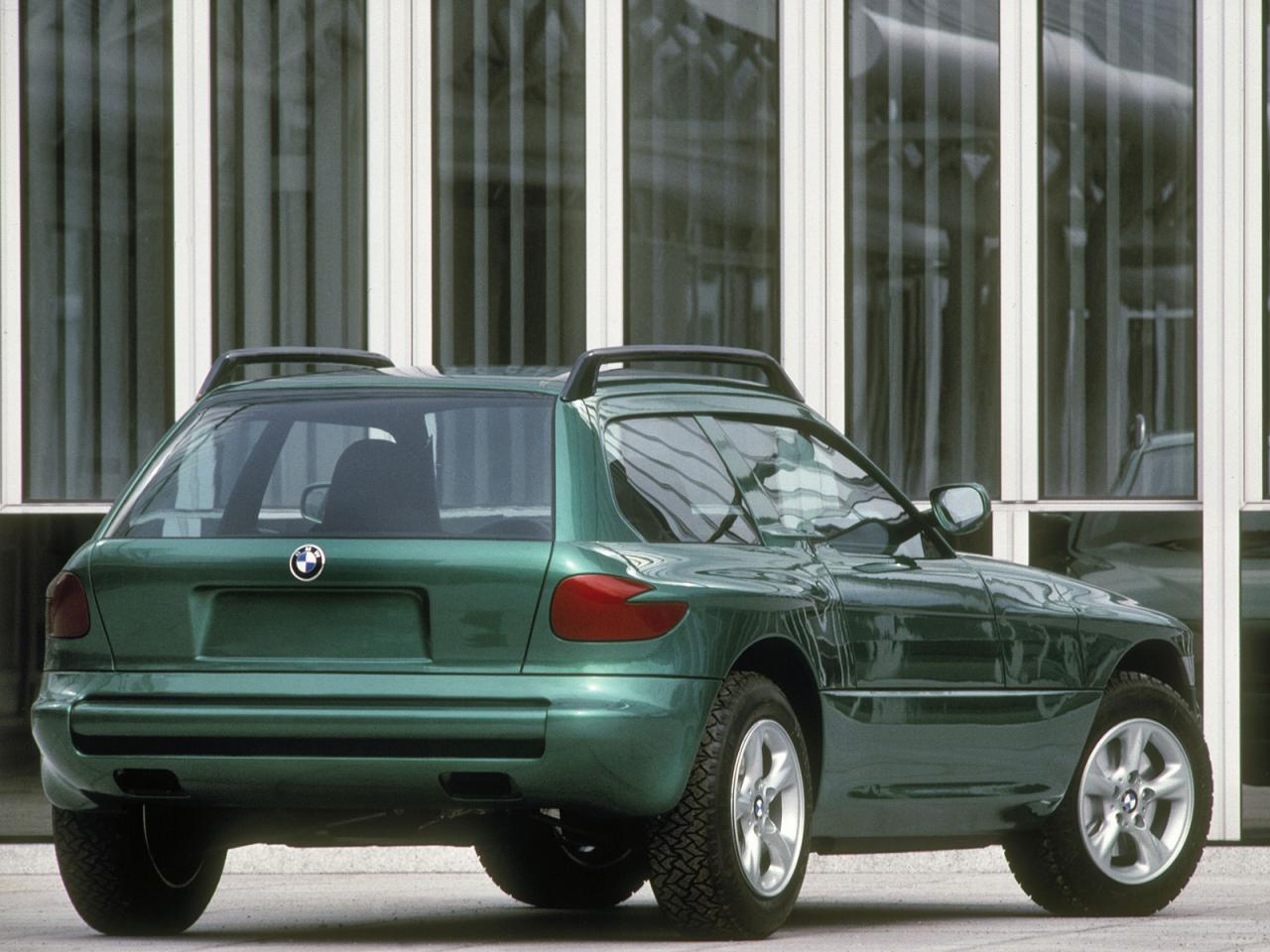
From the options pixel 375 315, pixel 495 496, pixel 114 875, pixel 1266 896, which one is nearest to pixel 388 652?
pixel 495 496

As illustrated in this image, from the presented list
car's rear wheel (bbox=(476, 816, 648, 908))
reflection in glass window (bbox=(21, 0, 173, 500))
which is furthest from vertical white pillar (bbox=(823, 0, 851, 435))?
car's rear wheel (bbox=(476, 816, 648, 908))

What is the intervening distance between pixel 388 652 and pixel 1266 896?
457 cm

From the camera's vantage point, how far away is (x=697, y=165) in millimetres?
12883

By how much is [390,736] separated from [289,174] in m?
6.65

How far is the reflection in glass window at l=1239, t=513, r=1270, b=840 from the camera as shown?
40.1 ft

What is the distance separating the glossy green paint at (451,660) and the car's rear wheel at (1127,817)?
1101 mm

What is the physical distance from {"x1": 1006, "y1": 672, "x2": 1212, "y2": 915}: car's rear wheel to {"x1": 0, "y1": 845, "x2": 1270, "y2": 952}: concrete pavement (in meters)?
0.14

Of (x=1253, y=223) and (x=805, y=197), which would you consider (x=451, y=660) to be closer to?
(x=805, y=197)

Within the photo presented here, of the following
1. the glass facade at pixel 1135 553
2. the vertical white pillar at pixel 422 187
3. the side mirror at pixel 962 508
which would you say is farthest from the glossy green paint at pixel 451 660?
Answer: the vertical white pillar at pixel 422 187

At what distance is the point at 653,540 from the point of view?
712 centimetres

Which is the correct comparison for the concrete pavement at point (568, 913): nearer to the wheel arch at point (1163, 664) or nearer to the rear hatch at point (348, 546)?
the wheel arch at point (1163, 664)

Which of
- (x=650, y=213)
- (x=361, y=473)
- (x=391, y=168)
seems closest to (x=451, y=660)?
(x=361, y=473)

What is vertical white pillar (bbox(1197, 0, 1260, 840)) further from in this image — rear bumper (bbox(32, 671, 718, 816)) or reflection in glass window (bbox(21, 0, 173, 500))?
rear bumper (bbox(32, 671, 718, 816))

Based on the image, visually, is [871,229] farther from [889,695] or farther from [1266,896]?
[889,695]
